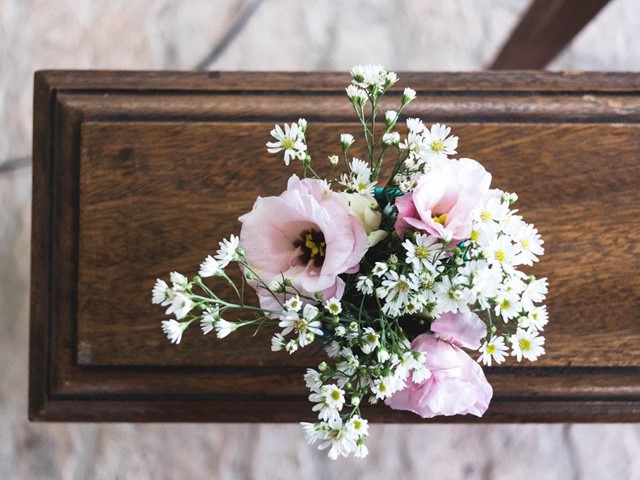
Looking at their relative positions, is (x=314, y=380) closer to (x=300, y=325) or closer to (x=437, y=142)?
(x=300, y=325)

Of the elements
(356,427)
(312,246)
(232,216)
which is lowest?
(356,427)

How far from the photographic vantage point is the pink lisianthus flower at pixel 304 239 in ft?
1.32

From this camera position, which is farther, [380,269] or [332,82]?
[332,82]

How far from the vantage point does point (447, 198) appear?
1.38 feet

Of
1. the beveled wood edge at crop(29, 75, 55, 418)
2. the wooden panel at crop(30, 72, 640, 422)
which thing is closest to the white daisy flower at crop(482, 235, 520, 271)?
the wooden panel at crop(30, 72, 640, 422)

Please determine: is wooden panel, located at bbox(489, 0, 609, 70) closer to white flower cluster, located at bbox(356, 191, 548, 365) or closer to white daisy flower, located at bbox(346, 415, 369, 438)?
white flower cluster, located at bbox(356, 191, 548, 365)

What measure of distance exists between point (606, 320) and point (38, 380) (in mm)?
603

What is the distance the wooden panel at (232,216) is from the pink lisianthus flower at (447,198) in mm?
257

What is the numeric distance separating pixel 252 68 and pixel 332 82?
0.50 m

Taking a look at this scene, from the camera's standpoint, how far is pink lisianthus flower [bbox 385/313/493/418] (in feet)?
1.42

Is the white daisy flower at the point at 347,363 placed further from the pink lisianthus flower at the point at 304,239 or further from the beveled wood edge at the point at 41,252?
the beveled wood edge at the point at 41,252

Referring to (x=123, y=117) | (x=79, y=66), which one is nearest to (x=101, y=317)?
(x=123, y=117)

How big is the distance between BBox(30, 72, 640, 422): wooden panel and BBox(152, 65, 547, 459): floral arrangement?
0.22 metres

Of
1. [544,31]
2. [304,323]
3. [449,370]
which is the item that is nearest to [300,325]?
[304,323]
